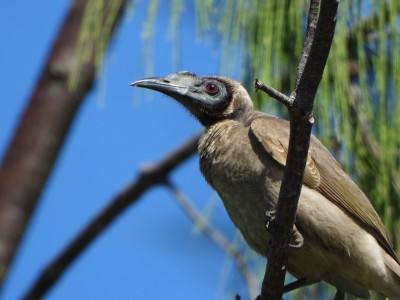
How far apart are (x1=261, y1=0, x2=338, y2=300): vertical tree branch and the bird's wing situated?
50 cm

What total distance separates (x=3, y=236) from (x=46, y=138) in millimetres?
596

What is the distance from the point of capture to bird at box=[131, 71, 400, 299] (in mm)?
3822

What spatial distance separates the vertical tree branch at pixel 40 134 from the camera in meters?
5.54

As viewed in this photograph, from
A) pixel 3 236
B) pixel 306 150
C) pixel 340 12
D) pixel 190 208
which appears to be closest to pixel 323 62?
pixel 306 150

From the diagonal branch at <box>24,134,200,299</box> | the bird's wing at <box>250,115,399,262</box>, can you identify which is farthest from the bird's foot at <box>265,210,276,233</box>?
the diagonal branch at <box>24,134,200,299</box>

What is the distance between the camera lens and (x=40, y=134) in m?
5.67

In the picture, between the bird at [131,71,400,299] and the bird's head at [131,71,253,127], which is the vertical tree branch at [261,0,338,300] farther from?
the bird's head at [131,71,253,127]

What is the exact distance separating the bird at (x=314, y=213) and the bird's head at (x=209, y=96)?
448 mm

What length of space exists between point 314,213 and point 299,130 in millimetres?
848

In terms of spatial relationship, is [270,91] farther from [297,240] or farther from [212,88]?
[212,88]

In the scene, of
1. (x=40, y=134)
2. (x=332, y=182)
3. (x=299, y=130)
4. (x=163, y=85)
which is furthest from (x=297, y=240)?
(x=40, y=134)

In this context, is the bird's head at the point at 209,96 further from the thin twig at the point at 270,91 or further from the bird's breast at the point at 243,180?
the thin twig at the point at 270,91

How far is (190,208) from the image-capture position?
5.24 meters

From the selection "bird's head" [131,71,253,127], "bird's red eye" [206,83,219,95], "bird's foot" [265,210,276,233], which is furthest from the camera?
"bird's red eye" [206,83,219,95]
